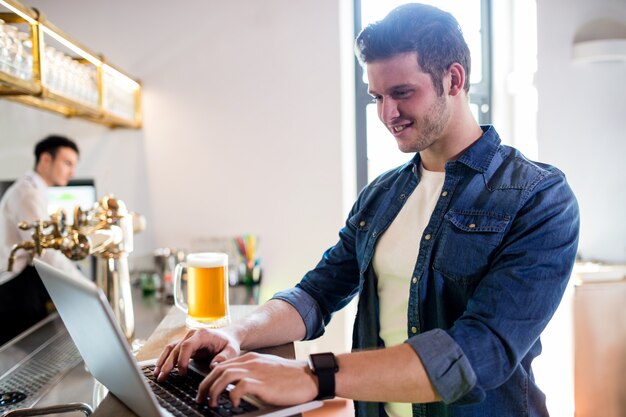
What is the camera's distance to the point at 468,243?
1.08m

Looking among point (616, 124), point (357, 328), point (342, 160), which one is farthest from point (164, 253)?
point (616, 124)

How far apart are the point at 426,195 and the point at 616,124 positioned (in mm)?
2647

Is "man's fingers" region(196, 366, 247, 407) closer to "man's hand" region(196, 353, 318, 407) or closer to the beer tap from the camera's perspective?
"man's hand" region(196, 353, 318, 407)

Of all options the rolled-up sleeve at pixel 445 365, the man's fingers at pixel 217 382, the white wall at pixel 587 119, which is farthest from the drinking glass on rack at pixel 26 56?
the white wall at pixel 587 119

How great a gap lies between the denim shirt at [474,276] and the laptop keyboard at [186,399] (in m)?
0.28

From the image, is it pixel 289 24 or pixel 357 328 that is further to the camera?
pixel 289 24

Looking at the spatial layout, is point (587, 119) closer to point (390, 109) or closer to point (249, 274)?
point (249, 274)

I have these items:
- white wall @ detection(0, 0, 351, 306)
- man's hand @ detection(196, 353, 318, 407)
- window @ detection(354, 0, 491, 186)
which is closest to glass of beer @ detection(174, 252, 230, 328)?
man's hand @ detection(196, 353, 318, 407)

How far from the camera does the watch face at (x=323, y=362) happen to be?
0.81 metres

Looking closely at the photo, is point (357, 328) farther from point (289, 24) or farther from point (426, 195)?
point (289, 24)

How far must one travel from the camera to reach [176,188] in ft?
11.3

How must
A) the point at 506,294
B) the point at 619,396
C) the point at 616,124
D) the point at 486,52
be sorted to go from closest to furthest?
the point at 506,294 < the point at 619,396 < the point at 616,124 < the point at 486,52

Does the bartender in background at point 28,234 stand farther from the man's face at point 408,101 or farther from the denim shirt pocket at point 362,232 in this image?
the man's face at point 408,101

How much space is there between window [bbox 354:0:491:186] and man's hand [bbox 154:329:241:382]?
290cm
